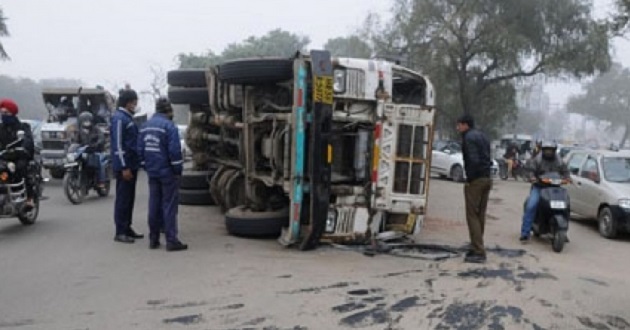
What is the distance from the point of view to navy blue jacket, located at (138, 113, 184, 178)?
6934 millimetres

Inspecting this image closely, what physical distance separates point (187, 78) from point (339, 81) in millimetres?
4356

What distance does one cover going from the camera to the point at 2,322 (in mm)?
4488

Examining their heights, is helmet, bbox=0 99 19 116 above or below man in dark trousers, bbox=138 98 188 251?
above

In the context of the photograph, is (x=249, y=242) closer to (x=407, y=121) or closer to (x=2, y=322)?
(x=407, y=121)

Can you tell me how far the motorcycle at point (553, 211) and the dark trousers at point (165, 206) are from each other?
5.10 metres

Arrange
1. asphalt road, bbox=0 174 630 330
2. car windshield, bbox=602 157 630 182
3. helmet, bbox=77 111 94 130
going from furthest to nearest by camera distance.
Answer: helmet, bbox=77 111 94 130, car windshield, bbox=602 157 630 182, asphalt road, bbox=0 174 630 330

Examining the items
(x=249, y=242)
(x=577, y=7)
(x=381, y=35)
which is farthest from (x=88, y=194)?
(x=577, y=7)

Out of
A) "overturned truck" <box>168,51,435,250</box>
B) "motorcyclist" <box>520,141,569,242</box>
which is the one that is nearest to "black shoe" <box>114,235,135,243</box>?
"overturned truck" <box>168,51,435,250</box>

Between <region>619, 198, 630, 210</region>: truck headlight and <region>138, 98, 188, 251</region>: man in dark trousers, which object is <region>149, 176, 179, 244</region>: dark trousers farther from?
<region>619, 198, 630, 210</region>: truck headlight

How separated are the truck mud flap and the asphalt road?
1.48 feet

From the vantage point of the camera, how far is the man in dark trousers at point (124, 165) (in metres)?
7.39

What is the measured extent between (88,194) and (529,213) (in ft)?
26.5

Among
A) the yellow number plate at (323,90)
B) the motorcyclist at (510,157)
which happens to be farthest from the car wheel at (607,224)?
the motorcyclist at (510,157)

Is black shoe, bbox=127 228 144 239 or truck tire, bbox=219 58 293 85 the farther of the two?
black shoe, bbox=127 228 144 239
